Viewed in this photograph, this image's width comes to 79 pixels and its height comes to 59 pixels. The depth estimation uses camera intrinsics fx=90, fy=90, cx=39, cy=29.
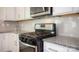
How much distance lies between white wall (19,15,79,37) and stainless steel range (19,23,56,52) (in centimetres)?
7

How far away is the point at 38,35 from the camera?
100 cm

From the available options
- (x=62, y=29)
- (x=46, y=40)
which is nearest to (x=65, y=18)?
(x=62, y=29)

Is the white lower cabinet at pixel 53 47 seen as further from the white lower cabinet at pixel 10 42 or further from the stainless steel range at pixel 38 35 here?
the white lower cabinet at pixel 10 42

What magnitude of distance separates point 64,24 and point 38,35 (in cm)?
48

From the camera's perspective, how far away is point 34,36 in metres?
0.98

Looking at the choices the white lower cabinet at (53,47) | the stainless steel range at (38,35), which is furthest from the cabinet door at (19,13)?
the white lower cabinet at (53,47)

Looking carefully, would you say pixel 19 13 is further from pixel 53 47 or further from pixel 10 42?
pixel 53 47

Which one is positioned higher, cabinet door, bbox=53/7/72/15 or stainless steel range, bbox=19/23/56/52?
cabinet door, bbox=53/7/72/15

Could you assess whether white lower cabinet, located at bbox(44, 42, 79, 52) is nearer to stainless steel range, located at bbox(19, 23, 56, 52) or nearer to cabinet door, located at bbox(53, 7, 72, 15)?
stainless steel range, located at bbox(19, 23, 56, 52)

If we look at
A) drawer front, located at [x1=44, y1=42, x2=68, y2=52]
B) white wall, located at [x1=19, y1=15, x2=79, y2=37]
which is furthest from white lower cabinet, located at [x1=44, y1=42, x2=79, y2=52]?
white wall, located at [x1=19, y1=15, x2=79, y2=37]

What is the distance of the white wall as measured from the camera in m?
1.09

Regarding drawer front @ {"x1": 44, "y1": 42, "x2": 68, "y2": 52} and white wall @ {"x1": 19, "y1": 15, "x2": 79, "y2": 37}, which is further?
white wall @ {"x1": 19, "y1": 15, "x2": 79, "y2": 37}
